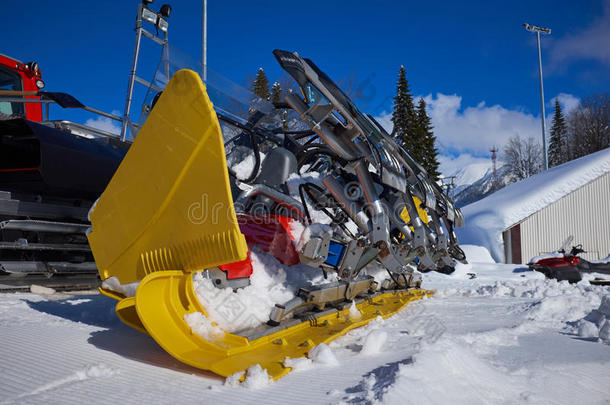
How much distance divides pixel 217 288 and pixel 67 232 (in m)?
2.53

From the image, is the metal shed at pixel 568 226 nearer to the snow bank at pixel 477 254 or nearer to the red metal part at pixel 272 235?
the snow bank at pixel 477 254

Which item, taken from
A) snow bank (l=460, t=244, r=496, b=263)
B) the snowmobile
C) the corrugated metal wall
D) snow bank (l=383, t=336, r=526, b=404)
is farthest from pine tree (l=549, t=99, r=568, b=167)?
snow bank (l=383, t=336, r=526, b=404)

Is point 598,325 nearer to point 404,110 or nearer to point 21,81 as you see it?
point 21,81

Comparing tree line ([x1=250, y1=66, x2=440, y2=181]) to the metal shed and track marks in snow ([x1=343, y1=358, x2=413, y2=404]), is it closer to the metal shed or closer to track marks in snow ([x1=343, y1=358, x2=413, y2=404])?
the metal shed

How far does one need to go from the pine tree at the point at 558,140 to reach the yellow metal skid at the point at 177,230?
52110 millimetres

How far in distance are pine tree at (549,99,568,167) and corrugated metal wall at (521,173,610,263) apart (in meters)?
31.5

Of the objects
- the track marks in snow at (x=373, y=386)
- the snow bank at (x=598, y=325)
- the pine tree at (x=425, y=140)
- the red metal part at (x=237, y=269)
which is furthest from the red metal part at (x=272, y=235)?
the pine tree at (x=425, y=140)

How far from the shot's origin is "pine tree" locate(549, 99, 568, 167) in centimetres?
4656

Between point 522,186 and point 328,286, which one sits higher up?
point 522,186

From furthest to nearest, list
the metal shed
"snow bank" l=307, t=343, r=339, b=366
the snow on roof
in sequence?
the metal shed → the snow on roof → "snow bank" l=307, t=343, r=339, b=366

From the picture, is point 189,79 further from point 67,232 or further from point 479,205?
point 479,205

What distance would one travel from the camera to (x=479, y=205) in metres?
18.7

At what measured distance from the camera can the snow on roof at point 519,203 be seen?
52.6 ft

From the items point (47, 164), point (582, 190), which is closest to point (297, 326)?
point (47, 164)
